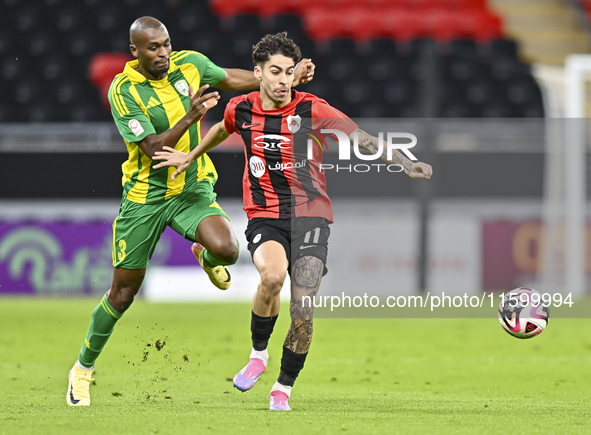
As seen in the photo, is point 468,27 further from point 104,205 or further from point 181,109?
point 181,109

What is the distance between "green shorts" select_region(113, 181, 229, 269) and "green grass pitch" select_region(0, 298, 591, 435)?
Result: 0.62m

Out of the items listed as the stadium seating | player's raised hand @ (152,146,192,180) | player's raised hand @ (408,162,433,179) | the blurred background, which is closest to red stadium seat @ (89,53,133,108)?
the stadium seating

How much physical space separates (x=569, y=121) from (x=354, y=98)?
13.9 ft

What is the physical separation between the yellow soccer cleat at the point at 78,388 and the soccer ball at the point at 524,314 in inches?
99.6

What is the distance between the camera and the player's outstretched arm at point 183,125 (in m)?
4.96

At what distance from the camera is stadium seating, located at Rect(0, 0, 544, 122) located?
48.2 ft

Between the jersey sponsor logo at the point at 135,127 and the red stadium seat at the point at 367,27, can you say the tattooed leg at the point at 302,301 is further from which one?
the red stadium seat at the point at 367,27

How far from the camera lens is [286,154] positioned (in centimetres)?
495

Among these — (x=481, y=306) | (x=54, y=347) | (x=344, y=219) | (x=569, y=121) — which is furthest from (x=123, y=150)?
(x=569, y=121)

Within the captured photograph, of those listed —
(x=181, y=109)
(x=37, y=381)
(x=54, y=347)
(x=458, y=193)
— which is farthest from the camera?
(x=458, y=193)

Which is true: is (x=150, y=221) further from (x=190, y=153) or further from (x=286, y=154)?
(x=286, y=154)

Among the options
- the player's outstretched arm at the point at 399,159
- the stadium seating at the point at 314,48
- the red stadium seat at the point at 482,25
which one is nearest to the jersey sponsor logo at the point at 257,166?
the player's outstretched arm at the point at 399,159

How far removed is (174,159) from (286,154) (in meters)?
0.70

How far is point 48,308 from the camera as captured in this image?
38.4 ft
